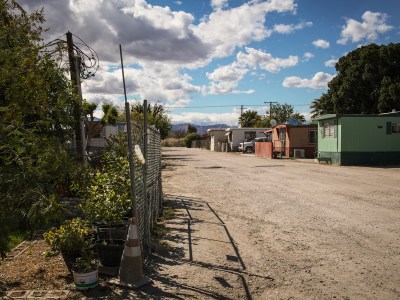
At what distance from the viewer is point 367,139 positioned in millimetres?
25703

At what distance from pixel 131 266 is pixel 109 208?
105cm

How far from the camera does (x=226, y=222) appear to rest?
8922 mm

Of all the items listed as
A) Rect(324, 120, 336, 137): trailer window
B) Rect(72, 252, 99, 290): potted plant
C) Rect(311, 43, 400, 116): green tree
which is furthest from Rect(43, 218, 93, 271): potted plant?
Rect(311, 43, 400, 116): green tree

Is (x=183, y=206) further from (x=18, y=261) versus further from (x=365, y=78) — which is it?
(x=365, y=78)

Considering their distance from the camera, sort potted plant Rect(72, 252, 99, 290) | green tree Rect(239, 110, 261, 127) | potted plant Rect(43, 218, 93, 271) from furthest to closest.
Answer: green tree Rect(239, 110, 261, 127) < potted plant Rect(43, 218, 93, 271) < potted plant Rect(72, 252, 99, 290)

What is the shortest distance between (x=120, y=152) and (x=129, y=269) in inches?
205

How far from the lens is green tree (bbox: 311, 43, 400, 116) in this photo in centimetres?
3928

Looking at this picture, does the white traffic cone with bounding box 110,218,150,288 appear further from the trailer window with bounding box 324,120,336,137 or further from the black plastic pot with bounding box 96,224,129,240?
the trailer window with bounding box 324,120,336,137

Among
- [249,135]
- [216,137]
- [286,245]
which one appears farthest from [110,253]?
[216,137]

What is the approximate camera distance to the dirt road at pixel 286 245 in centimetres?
494

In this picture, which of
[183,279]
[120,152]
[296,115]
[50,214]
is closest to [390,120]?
[120,152]

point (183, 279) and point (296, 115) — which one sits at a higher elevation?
point (296, 115)

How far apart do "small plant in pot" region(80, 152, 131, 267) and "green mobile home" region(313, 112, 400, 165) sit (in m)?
21.4

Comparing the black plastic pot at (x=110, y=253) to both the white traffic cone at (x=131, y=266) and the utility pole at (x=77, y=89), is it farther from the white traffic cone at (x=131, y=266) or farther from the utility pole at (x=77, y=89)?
the utility pole at (x=77, y=89)
